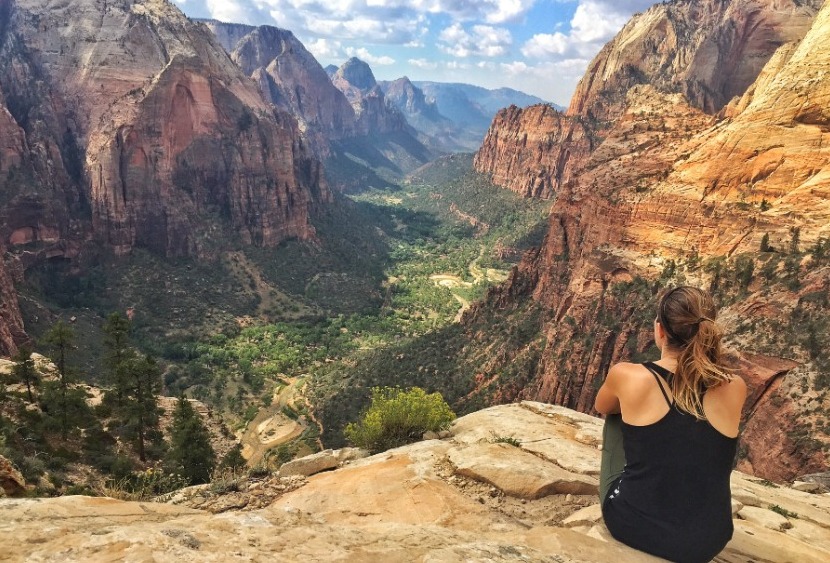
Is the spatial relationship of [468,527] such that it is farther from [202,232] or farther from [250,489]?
[202,232]

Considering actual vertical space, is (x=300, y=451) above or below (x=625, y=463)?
below

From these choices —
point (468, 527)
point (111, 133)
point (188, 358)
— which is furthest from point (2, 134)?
point (468, 527)

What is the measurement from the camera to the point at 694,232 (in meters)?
41.7

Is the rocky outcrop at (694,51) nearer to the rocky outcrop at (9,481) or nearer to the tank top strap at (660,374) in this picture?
the tank top strap at (660,374)

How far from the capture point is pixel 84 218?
3617 inches

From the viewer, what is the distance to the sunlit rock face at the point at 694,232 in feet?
88.8

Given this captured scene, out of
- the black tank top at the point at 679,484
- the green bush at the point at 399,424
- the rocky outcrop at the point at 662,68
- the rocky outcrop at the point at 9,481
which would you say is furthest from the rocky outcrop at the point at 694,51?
the rocky outcrop at the point at 9,481

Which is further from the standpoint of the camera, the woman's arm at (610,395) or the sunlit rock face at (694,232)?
the sunlit rock face at (694,232)

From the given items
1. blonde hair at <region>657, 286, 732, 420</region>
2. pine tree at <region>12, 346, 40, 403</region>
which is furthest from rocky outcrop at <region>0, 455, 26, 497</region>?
pine tree at <region>12, 346, 40, 403</region>

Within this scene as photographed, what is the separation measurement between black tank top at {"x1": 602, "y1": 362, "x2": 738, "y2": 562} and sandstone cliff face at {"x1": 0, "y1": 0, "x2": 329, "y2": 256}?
101 metres

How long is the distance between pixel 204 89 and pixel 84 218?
37316mm

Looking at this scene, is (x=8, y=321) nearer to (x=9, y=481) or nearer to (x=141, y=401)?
(x=141, y=401)

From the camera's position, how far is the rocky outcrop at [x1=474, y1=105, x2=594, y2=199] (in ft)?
513

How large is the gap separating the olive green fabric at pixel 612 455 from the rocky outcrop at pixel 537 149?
14931 cm
